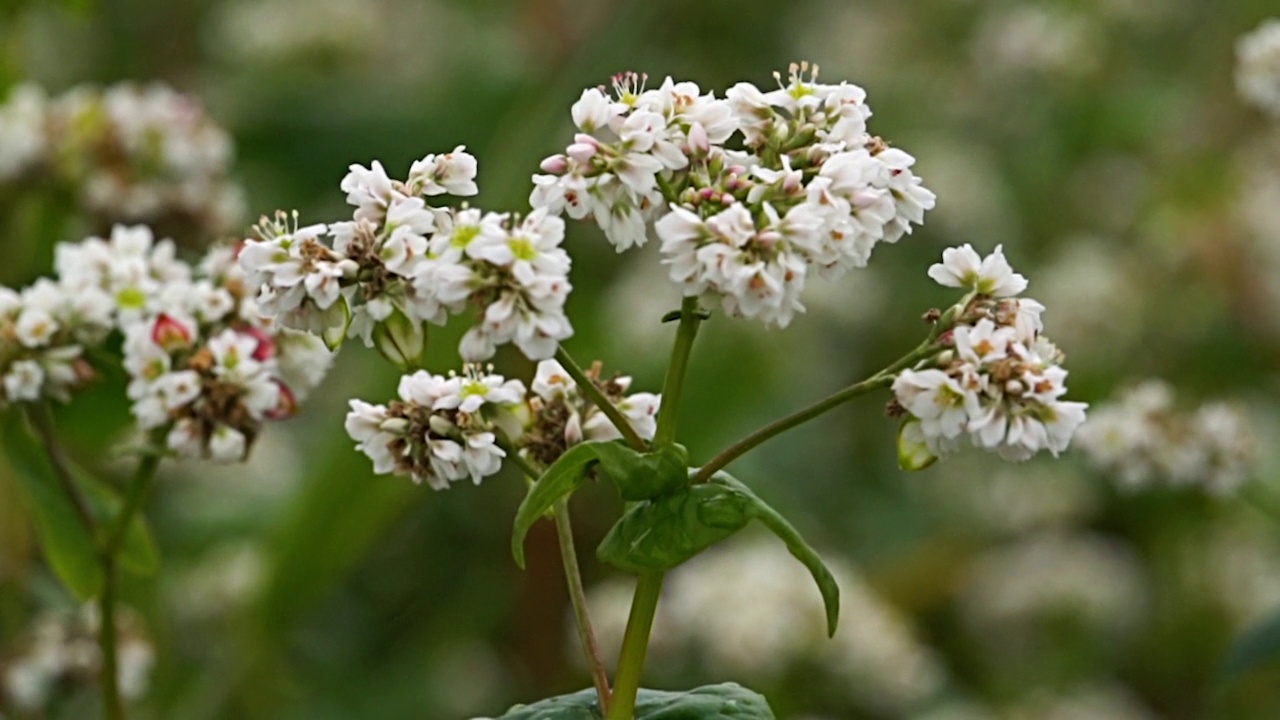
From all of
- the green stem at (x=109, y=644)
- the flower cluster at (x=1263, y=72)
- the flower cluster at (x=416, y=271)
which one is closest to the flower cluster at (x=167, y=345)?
the green stem at (x=109, y=644)

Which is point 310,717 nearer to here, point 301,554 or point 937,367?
point 301,554

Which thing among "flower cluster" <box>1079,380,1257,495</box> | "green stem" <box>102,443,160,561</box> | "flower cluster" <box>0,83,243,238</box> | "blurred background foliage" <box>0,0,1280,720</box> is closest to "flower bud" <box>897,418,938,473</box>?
"green stem" <box>102,443,160,561</box>

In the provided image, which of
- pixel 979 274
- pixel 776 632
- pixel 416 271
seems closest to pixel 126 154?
pixel 776 632

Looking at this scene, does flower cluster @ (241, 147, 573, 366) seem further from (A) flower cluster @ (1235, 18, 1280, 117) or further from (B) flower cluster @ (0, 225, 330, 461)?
(A) flower cluster @ (1235, 18, 1280, 117)

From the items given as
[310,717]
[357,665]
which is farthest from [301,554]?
[357,665]

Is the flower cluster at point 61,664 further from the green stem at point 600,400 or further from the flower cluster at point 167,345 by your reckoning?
the green stem at point 600,400

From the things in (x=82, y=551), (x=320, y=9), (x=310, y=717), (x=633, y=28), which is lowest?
(x=82, y=551)
